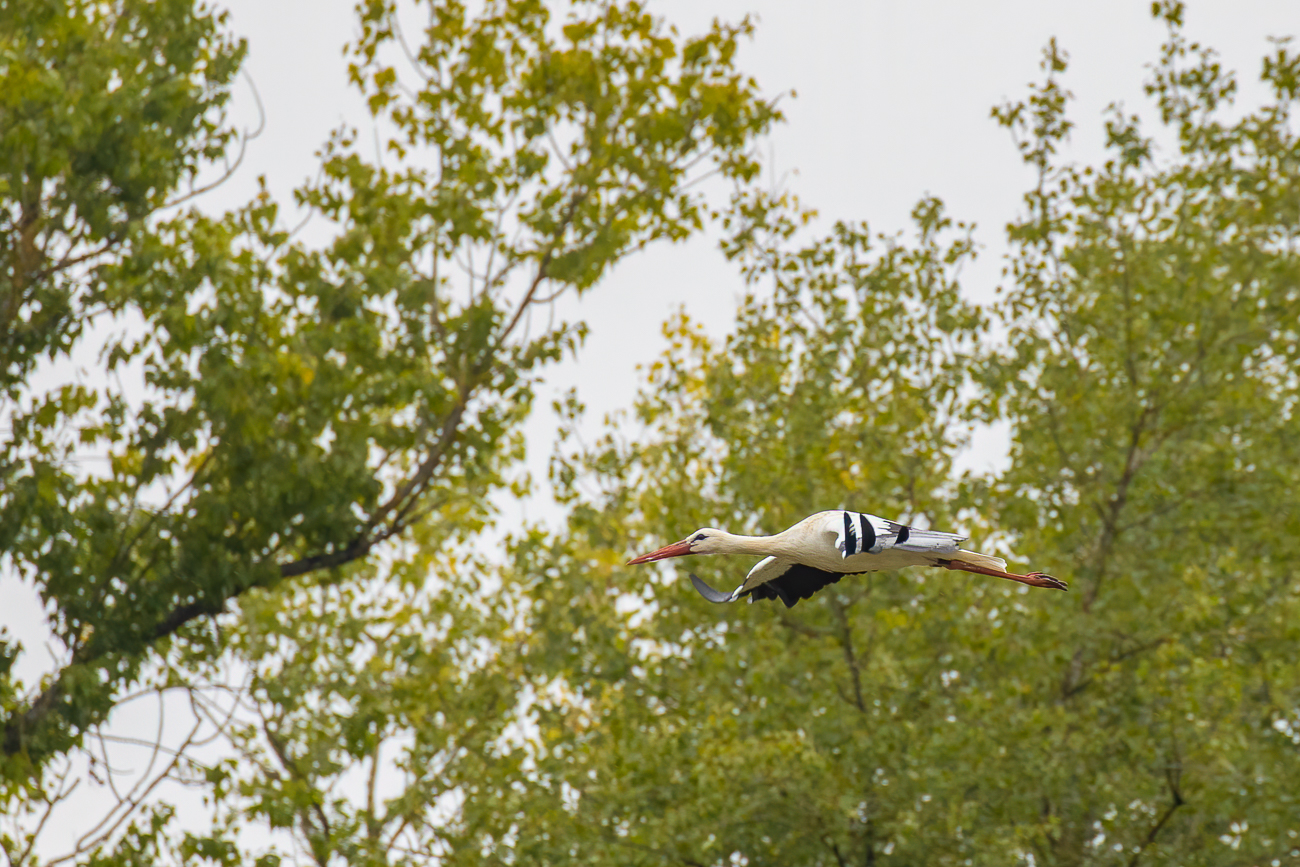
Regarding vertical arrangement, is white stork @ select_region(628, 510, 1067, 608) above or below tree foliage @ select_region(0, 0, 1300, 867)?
below

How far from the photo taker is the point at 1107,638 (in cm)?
1302

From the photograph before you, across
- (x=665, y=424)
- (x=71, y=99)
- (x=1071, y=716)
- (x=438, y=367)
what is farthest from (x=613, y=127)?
(x=1071, y=716)

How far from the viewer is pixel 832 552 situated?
5.04 meters

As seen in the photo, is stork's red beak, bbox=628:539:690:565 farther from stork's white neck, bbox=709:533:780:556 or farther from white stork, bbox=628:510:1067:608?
stork's white neck, bbox=709:533:780:556

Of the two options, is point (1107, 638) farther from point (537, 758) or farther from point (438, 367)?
point (438, 367)

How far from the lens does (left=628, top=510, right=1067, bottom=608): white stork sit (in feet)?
15.8

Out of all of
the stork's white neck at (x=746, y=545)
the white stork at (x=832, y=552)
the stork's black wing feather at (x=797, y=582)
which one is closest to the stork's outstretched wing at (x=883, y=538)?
the white stork at (x=832, y=552)

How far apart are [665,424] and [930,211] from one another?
216 inches

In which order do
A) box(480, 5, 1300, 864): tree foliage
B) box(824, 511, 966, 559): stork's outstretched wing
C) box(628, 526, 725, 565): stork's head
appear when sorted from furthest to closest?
1. box(480, 5, 1300, 864): tree foliage
2. box(628, 526, 725, 565): stork's head
3. box(824, 511, 966, 559): stork's outstretched wing

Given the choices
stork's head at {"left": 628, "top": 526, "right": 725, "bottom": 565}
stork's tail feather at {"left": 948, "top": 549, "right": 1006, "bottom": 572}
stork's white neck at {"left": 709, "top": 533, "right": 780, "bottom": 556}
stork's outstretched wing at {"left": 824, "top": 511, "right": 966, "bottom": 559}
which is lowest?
stork's tail feather at {"left": 948, "top": 549, "right": 1006, "bottom": 572}

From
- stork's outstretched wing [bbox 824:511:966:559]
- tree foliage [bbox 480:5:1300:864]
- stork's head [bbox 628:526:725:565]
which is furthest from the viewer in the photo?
tree foliage [bbox 480:5:1300:864]

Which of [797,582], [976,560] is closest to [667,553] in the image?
[797,582]

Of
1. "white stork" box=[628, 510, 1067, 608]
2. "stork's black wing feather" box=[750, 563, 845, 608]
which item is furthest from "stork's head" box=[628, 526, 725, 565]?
"stork's black wing feather" box=[750, 563, 845, 608]

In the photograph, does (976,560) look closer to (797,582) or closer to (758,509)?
(797,582)
